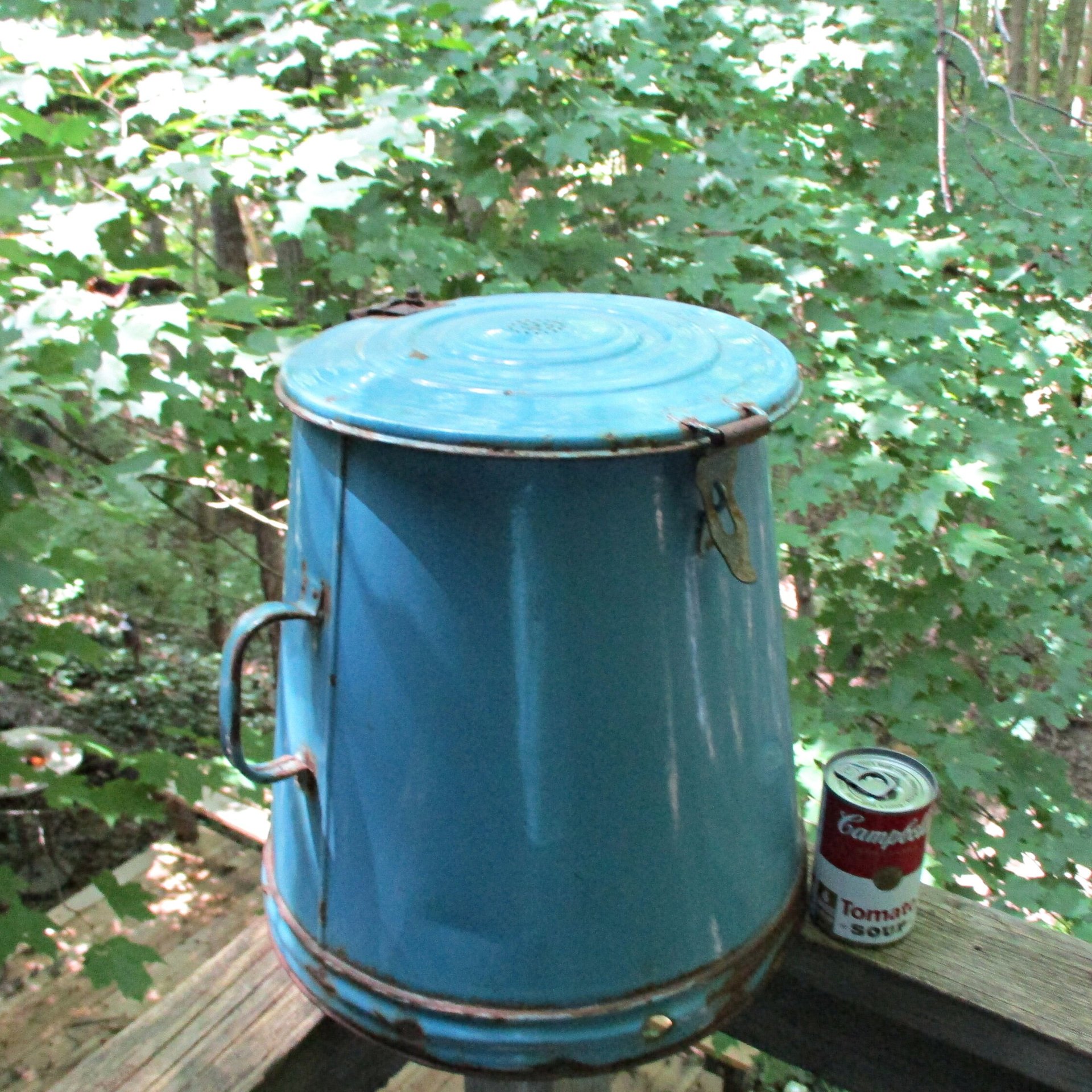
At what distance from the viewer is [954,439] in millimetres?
2537

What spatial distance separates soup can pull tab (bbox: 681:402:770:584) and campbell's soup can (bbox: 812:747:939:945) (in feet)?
0.94

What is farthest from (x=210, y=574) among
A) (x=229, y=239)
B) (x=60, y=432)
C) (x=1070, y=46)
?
(x=1070, y=46)

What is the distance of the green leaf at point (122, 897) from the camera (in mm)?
1988

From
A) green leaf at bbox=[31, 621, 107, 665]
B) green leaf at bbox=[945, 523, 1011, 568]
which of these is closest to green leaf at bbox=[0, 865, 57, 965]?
green leaf at bbox=[31, 621, 107, 665]

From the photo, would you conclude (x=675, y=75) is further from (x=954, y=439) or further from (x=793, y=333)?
(x=954, y=439)

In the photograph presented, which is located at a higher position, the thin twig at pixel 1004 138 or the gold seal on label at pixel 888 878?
the thin twig at pixel 1004 138

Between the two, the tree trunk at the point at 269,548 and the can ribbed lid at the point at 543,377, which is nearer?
the can ribbed lid at the point at 543,377

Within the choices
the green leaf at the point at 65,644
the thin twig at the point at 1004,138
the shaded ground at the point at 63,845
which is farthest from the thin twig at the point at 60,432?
the shaded ground at the point at 63,845

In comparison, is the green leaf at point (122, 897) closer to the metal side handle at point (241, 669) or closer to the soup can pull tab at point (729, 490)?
the metal side handle at point (241, 669)

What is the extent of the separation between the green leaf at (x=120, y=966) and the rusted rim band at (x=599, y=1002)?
4.14ft

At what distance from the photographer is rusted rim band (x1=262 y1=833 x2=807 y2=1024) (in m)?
0.85

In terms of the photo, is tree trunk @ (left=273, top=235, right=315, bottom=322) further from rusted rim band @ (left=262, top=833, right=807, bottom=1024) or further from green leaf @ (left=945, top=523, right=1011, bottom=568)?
rusted rim band @ (left=262, top=833, right=807, bottom=1024)

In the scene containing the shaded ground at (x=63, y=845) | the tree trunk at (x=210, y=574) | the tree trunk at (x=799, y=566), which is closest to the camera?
the tree trunk at (x=799, y=566)

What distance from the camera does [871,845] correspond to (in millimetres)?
947
